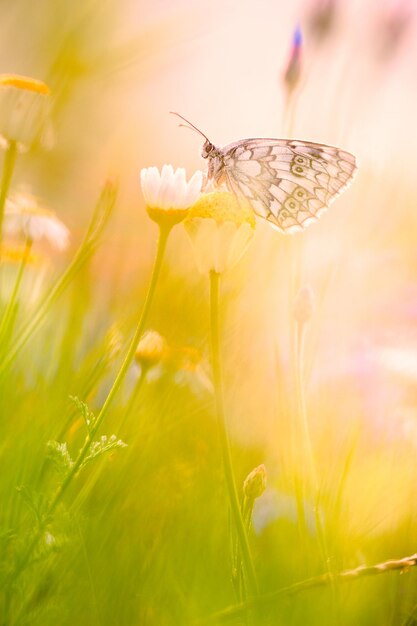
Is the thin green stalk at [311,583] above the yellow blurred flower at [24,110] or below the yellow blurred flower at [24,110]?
below

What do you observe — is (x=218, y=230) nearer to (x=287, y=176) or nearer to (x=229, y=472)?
(x=229, y=472)

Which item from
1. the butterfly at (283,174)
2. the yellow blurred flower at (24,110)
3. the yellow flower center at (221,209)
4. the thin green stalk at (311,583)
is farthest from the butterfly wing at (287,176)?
the thin green stalk at (311,583)

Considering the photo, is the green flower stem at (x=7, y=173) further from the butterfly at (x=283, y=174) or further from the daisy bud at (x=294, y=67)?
the daisy bud at (x=294, y=67)

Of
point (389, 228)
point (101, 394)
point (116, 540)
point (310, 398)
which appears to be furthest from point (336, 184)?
point (116, 540)

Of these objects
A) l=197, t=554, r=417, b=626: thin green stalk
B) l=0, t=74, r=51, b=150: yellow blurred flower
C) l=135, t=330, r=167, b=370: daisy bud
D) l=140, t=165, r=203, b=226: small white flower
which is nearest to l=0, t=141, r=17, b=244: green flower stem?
l=0, t=74, r=51, b=150: yellow blurred flower

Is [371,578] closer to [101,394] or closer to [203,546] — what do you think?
[203,546]

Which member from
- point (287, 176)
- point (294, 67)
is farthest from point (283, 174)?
point (294, 67)
